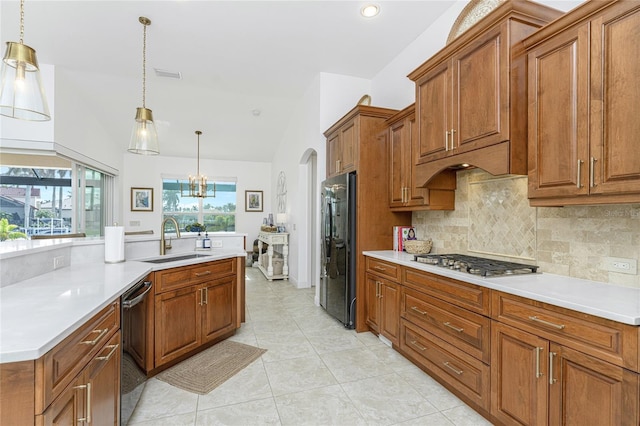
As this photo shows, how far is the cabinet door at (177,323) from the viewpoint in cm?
233

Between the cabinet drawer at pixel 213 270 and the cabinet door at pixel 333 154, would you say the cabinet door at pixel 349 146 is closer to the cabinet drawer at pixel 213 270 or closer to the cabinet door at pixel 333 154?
the cabinet door at pixel 333 154

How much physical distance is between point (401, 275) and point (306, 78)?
3.39m

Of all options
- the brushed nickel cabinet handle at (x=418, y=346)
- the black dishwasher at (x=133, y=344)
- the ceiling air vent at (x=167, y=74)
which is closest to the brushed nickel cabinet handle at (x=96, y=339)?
the black dishwasher at (x=133, y=344)

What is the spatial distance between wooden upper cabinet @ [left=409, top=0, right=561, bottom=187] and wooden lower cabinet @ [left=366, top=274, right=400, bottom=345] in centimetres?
117

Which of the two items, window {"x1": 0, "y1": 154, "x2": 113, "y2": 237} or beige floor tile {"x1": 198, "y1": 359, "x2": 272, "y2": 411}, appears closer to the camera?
beige floor tile {"x1": 198, "y1": 359, "x2": 272, "y2": 411}

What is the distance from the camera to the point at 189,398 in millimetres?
2098

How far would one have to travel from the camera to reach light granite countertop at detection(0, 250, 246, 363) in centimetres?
96

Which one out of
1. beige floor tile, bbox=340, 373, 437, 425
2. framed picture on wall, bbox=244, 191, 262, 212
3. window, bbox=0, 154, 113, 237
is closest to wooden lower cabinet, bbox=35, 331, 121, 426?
beige floor tile, bbox=340, 373, 437, 425

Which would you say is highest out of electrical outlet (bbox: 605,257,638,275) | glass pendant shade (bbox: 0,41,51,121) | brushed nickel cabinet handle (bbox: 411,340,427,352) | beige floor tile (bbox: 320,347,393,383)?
glass pendant shade (bbox: 0,41,51,121)

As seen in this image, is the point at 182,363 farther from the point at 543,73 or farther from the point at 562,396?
the point at 543,73

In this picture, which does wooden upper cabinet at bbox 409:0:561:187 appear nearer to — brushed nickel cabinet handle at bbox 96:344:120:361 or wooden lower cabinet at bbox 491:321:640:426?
wooden lower cabinet at bbox 491:321:640:426

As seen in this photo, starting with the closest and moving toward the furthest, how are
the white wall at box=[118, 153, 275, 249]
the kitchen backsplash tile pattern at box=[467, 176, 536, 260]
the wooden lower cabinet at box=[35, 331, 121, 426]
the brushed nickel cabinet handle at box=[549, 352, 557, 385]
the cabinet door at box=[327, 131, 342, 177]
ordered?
1. the wooden lower cabinet at box=[35, 331, 121, 426]
2. the brushed nickel cabinet handle at box=[549, 352, 557, 385]
3. the kitchen backsplash tile pattern at box=[467, 176, 536, 260]
4. the cabinet door at box=[327, 131, 342, 177]
5. the white wall at box=[118, 153, 275, 249]

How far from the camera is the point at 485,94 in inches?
79.3

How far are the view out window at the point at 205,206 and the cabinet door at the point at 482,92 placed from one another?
22.6 feet
